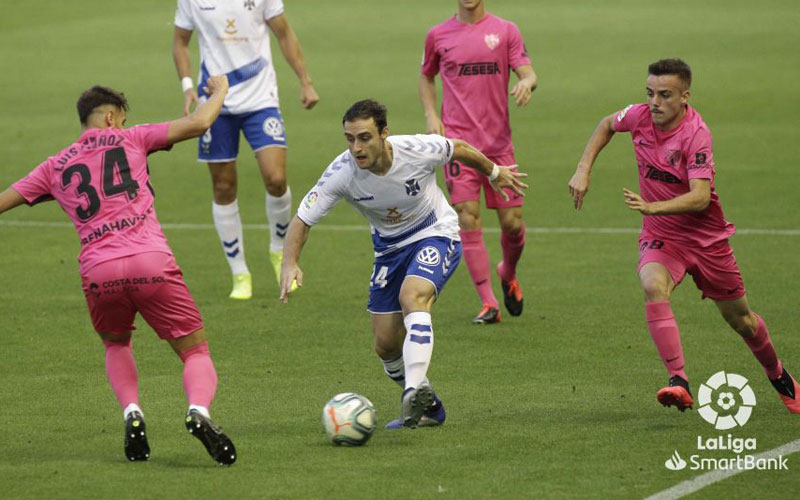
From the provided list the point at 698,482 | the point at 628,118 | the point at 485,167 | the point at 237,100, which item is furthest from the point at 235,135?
the point at 698,482

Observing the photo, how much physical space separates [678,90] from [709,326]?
125 inches

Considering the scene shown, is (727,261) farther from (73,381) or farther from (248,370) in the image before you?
(73,381)

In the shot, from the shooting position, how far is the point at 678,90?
26.9 ft

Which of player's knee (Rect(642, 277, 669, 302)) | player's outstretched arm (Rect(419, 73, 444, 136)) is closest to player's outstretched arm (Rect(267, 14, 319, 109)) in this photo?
player's outstretched arm (Rect(419, 73, 444, 136))

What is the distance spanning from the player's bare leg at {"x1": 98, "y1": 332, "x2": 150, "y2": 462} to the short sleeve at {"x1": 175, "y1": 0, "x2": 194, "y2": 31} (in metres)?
5.61

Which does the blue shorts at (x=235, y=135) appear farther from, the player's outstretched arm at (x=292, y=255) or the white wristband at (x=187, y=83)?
the player's outstretched arm at (x=292, y=255)

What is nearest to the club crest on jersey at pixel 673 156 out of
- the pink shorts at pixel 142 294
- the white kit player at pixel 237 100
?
the pink shorts at pixel 142 294

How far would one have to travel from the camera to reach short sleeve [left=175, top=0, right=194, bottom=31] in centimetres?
1259

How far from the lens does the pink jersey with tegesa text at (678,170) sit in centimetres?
812

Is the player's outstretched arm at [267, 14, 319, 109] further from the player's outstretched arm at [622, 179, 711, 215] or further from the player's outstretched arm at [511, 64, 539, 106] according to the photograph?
the player's outstretched arm at [622, 179, 711, 215]

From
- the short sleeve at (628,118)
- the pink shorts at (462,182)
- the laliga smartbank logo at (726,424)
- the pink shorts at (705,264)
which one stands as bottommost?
the laliga smartbank logo at (726,424)

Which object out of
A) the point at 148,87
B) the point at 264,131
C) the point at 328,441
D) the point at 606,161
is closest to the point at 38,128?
the point at 148,87

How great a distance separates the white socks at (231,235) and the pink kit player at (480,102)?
6.73ft

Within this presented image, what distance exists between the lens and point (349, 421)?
750cm
